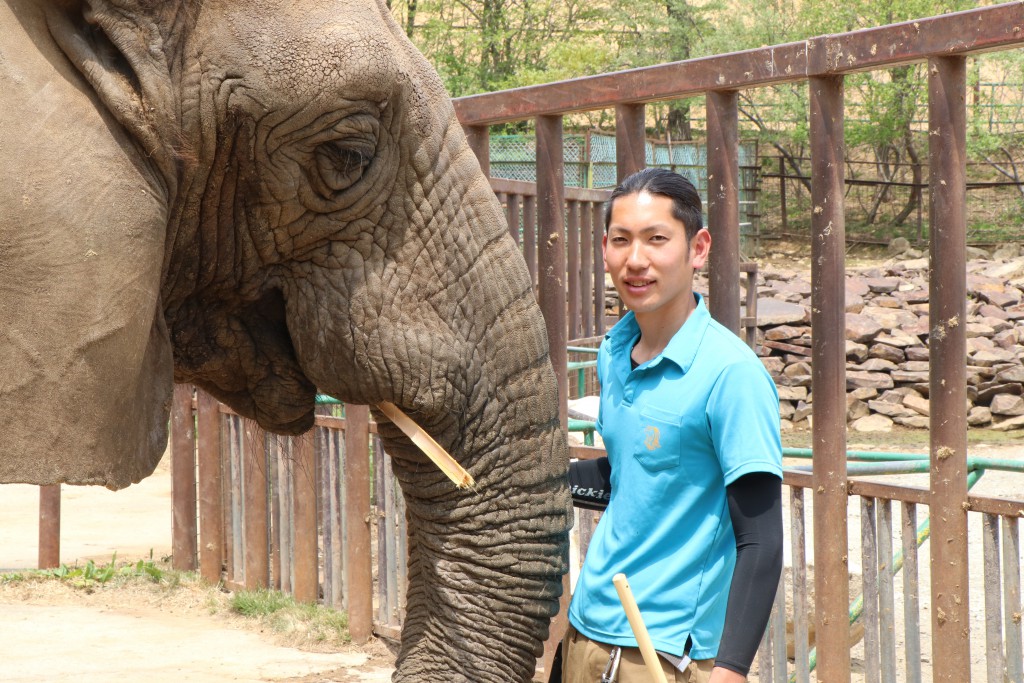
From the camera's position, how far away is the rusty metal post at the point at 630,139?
377 cm

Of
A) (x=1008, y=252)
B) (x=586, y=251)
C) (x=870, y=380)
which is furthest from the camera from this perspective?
(x=1008, y=252)

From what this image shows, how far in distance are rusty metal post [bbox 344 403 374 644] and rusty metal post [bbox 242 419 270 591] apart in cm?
74

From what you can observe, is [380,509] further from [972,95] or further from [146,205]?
[972,95]

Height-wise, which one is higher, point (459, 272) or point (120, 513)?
point (459, 272)

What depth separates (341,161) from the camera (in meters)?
2.42

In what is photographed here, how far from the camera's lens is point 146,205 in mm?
2164

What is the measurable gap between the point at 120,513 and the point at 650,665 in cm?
851

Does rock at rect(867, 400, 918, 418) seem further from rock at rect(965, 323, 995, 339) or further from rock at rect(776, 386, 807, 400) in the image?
rock at rect(965, 323, 995, 339)

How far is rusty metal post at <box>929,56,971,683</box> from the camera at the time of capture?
10.2ft

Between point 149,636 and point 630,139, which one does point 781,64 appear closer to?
point 630,139

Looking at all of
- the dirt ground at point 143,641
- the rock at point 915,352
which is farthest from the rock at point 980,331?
the dirt ground at point 143,641

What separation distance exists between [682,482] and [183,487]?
5.39 m

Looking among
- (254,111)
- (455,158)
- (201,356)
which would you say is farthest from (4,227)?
(455,158)

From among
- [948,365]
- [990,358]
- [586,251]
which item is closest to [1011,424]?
[990,358]
